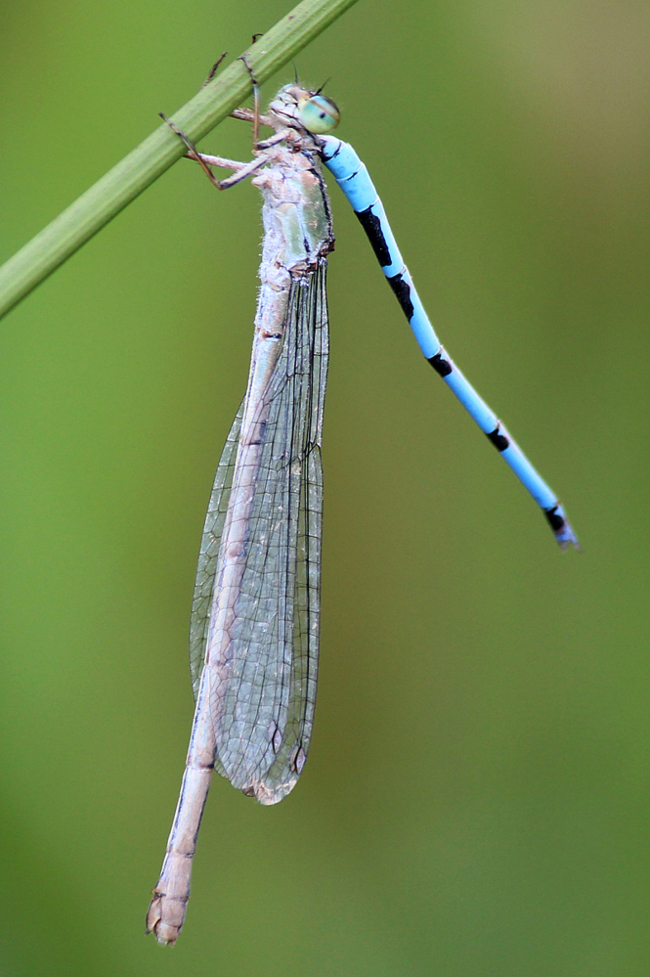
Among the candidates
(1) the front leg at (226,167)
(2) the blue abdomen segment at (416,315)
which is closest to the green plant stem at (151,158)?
(1) the front leg at (226,167)

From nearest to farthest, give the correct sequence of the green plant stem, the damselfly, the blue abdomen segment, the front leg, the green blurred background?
the green plant stem < the front leg < the damselfly < the blue abdomen segment < the green blurred background

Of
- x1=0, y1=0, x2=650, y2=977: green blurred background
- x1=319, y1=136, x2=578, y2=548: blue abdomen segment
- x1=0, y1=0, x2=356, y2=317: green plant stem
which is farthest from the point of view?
x1=0, y1=0, x2=650, y2=977: green blurred background

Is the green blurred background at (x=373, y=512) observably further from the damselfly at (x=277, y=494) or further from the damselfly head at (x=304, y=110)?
the damselfly at (x=277, y=494)

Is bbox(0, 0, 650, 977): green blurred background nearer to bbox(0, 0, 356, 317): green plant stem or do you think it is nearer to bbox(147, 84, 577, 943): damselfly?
bbox(147, 84, 577, 943): damselfly

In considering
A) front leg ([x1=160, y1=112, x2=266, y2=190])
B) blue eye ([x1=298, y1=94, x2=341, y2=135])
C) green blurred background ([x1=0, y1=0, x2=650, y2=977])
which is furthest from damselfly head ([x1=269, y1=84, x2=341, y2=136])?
green blurred background ([x1=0, y1=0, x2=650, y2=977])

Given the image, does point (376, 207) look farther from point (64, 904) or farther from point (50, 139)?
point (64, 904)

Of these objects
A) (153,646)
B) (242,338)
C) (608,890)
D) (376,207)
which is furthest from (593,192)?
(608,890)
